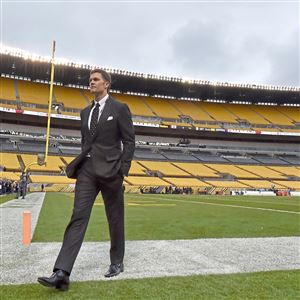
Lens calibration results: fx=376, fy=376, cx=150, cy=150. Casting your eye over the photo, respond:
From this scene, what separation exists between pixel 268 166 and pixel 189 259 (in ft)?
183

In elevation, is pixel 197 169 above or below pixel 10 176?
above

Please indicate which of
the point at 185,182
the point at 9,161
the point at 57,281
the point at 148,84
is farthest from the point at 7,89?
the point at 57,281

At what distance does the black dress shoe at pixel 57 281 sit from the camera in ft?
11.1

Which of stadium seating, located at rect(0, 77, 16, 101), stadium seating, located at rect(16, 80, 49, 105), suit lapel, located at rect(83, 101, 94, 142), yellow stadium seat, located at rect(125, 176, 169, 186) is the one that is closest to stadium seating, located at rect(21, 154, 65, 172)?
yellow stadium seat, located at rect(125, 176, 169, 186)

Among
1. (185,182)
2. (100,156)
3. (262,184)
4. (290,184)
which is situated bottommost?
(185,182)

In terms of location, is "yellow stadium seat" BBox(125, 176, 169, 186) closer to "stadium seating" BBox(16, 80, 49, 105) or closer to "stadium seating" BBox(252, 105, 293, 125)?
"stadium seating" BBox(16, 80, 49, 105)

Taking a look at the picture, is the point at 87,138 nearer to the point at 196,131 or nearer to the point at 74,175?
the point at 74,175

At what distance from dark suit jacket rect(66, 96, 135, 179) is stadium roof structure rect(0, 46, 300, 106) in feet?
161

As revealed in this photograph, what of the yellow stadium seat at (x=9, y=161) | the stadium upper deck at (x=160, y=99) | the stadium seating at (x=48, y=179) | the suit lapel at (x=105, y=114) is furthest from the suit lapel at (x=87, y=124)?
the stadium upper deck at (x=160, y=99)

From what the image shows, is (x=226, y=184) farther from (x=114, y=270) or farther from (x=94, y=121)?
(x=94, y=121)

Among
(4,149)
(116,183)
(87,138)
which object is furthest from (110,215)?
(4,149)

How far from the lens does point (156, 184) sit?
4225 centimetres

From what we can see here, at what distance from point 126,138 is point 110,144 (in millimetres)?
185

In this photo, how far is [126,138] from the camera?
4031 mm
